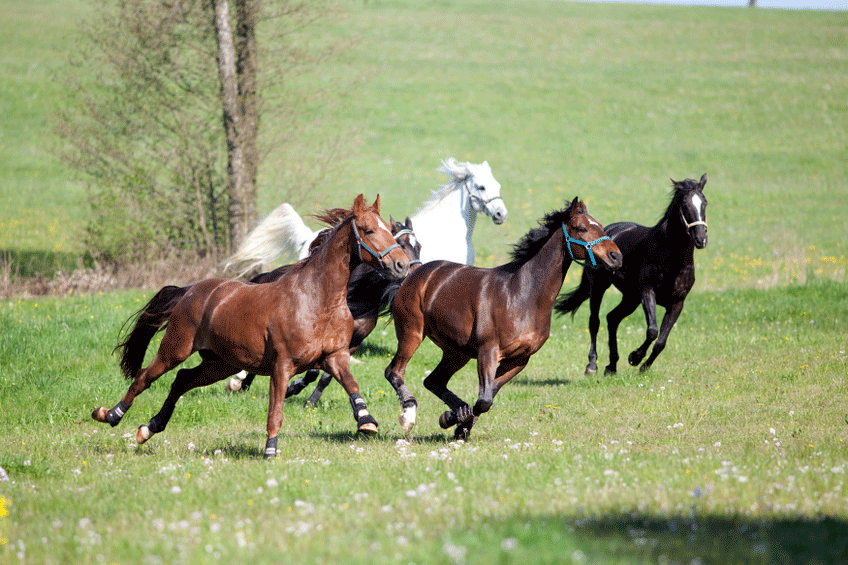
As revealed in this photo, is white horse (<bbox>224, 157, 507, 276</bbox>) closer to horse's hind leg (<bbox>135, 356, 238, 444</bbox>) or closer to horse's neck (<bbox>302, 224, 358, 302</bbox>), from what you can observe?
horse's hind leg (<bbox>135, 356, 238, 444</bbox>)

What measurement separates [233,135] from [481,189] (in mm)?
7442

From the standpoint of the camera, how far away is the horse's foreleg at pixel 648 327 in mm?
10742

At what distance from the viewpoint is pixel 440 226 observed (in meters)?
12.2

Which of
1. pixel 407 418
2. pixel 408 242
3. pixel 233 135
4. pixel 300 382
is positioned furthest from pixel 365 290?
pixel 233 135

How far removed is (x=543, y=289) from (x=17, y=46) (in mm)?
42446

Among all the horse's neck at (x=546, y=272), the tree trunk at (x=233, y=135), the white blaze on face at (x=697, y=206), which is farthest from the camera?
the tree trunk at (x=233, y=135)

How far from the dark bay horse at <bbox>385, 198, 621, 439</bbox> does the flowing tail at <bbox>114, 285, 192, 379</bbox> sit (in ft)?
7.18

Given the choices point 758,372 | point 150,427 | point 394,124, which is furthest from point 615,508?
point 394,124

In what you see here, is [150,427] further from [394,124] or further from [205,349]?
[394,124]

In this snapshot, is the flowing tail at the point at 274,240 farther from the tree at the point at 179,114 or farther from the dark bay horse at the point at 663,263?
the tree at the point at 179,114

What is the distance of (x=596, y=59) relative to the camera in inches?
1806

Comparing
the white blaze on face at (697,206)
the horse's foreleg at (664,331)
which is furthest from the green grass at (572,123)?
the white blaze on face at (697,206)

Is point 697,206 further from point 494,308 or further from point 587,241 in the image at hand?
point 494,308

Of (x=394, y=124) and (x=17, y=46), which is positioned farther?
(x=17, y=46)
